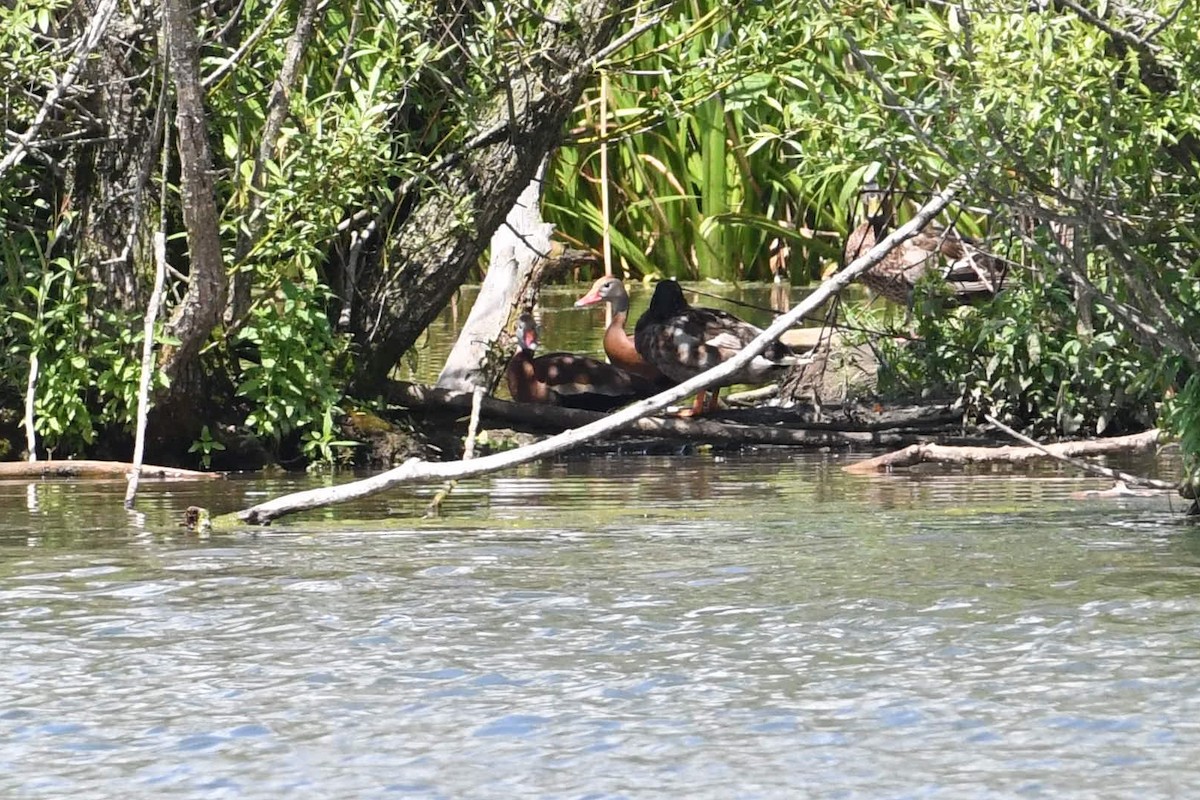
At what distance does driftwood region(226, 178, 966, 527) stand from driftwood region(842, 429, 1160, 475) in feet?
6.27

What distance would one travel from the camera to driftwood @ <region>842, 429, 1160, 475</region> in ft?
28.3

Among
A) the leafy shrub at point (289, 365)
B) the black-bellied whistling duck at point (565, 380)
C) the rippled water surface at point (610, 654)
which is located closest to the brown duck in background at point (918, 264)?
the black-bellied whistling duck at point (565, 380)

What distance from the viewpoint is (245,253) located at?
343 inches

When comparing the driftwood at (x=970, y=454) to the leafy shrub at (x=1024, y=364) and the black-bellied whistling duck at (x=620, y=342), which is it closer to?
the leafy shrub at (x=1024, y=364)

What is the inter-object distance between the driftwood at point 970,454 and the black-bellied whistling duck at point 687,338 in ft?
6.79

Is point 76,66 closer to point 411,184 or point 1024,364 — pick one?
point 411,184

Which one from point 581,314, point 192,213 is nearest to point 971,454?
point 192,213

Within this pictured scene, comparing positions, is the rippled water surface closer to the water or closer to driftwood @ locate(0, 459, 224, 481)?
driftwood @ locate(0, 459, 224, 481)

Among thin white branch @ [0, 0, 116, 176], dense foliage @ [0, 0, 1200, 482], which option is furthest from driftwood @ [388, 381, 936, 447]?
thin white branch @ [0, 0, 116, 176]

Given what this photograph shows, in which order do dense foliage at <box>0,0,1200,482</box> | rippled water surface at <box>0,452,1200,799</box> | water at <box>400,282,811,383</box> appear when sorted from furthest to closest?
water at <box>400,282,811,383</box> < dense foliage at <box>0,0,1200,482</box> < rippled water surface at <box>0,452,1200,799</box>

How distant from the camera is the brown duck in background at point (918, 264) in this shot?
1045 cm

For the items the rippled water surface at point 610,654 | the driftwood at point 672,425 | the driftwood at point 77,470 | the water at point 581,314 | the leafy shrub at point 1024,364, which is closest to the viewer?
the rippled water surface at point 610,654

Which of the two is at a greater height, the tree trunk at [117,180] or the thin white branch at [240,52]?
the thin white branch at [240,52]

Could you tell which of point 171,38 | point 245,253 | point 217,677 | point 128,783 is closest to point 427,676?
point 217,677
